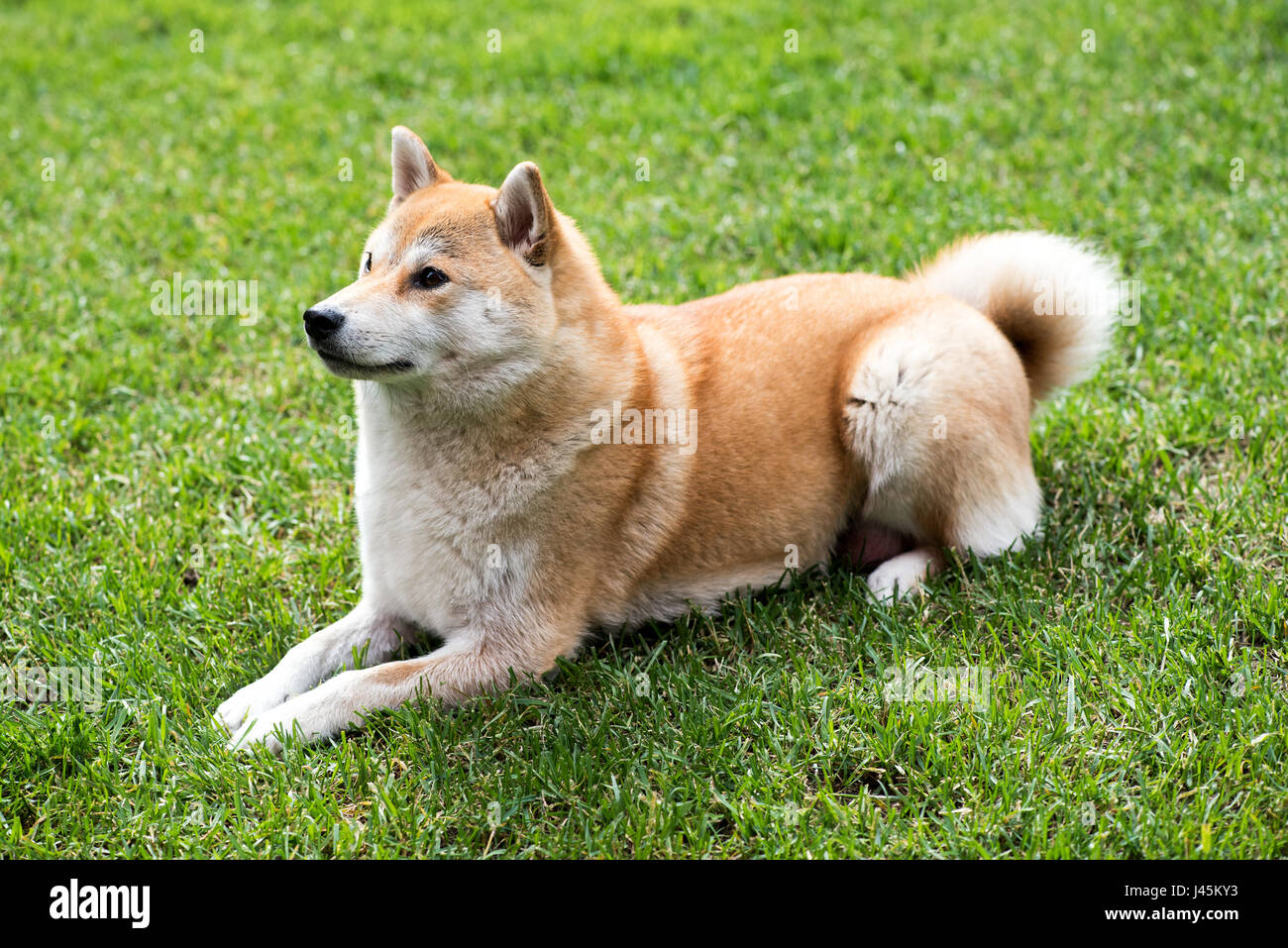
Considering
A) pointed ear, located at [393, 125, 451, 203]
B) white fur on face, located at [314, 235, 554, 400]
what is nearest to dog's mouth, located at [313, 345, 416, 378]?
white fur on face, located at [314, 235, 554, 400]

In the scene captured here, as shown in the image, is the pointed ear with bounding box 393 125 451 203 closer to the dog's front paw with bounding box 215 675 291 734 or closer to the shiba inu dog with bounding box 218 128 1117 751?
the shiba inu dog with bounding box 218 128 1117 751

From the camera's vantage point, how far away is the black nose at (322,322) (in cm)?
319

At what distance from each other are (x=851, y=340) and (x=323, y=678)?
2146 millimetres

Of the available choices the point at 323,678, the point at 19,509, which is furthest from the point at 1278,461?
the point at 19,509

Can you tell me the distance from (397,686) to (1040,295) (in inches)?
109

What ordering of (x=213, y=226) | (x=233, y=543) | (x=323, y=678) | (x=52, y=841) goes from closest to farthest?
(x=52, y=841) → (x=323, y=678) → (x=233, y=543) → (x=213, y=226)

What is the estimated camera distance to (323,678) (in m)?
3.68

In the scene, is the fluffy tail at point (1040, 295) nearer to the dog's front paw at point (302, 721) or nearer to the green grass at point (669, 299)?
the green grass at point (669, 299)

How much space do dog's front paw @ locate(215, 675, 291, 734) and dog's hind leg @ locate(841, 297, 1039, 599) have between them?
2029 millimetres

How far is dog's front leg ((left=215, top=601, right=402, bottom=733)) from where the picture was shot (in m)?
3.48

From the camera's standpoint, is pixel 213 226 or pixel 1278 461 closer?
pixel 1278 461

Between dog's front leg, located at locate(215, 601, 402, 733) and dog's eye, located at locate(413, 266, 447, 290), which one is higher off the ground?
dog's eye, located at locate(413, 266, 447, 290)

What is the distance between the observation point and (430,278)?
3385 millimetres

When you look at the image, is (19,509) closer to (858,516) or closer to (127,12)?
(858,516)
